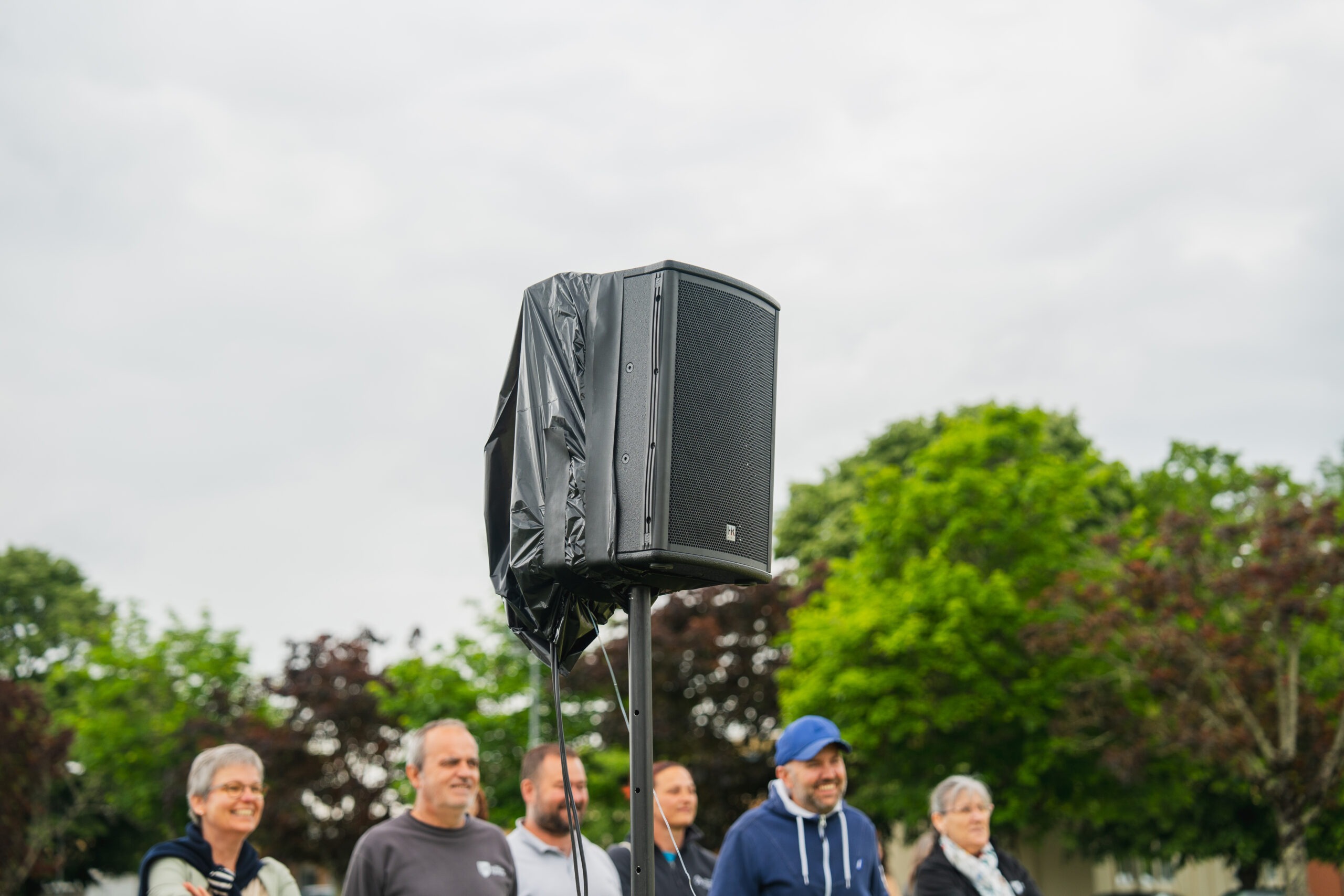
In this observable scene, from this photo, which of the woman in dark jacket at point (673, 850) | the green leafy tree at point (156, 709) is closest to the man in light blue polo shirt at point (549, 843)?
the woman in dark jacket at point (673, 850)

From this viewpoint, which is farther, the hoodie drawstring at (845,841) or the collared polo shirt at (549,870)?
the collared polo shirt at (549,870)

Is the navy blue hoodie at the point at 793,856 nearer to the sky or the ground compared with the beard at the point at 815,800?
nearer to the ground

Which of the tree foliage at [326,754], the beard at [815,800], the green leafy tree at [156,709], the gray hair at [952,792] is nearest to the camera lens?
the beard at [815,800]

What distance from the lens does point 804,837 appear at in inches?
195

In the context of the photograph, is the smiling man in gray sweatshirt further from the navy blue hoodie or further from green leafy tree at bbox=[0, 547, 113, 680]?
green leafy tree at bbox=[0, 547, 113, 680]

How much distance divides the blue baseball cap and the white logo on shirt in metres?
1.19

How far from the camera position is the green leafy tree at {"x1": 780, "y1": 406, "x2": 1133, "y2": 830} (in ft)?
72.5

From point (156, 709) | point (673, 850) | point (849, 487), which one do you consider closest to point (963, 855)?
point (673, 850)

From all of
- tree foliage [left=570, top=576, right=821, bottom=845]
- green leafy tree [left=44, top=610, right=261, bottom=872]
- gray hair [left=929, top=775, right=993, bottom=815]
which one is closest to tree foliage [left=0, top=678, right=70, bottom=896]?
green leafy tree [left=44, top=610, right=261, bottom=872]

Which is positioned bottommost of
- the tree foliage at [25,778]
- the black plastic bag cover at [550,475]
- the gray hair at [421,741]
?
the tree foliage at [25,778]

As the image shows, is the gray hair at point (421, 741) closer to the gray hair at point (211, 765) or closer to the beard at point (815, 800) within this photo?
the gray hair at point (211, 765)

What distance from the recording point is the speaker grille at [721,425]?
11.4 ft

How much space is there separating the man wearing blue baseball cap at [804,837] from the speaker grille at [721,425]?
1511 millimetres

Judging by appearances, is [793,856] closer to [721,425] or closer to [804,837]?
[804,837]
